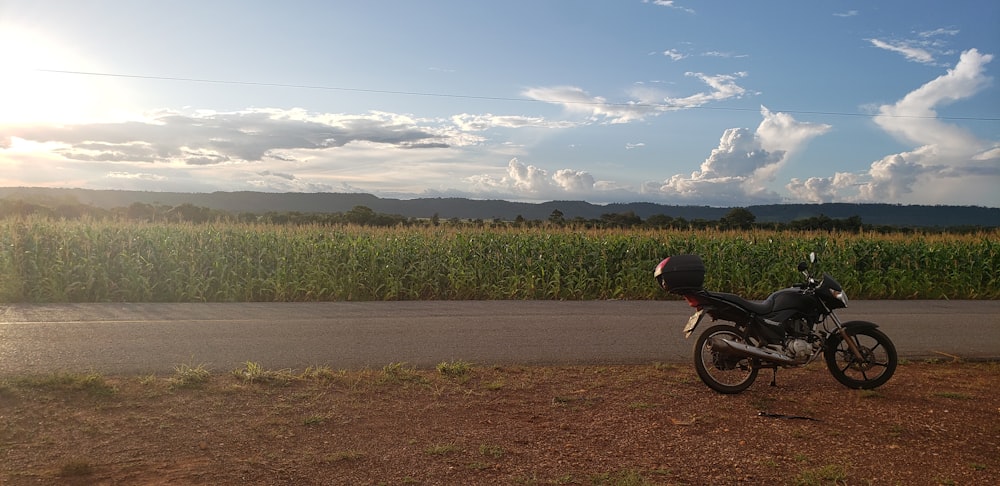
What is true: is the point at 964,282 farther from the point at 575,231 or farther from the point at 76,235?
the point at 76,235

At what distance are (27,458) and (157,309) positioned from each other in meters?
7.65

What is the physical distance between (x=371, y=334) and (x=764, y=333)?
518 cm

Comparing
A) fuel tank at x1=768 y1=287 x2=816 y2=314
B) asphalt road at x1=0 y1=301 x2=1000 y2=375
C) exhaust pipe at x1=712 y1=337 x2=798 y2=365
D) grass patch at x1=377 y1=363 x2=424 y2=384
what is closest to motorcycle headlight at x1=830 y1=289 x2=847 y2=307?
fuel tank at x1=768 y1=287 x2=816 y2=314

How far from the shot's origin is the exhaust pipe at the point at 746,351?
6859mm

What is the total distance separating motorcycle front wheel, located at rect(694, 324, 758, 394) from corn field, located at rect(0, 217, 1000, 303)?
8.87 metres

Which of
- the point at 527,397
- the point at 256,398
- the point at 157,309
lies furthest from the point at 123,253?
the point at 527,397

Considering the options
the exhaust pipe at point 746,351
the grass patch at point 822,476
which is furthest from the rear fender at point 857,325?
the grass patch at point 822,476

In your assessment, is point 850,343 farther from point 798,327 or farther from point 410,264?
point 410,264

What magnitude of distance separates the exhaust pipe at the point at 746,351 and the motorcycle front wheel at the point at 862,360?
0.66 metres

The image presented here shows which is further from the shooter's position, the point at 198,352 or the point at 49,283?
the point at 49,283

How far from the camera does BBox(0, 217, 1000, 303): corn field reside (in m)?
15.2

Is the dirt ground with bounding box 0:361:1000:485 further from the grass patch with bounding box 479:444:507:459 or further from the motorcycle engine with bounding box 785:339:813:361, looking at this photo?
the motorcycle engine with bounding box 785:339:813:361

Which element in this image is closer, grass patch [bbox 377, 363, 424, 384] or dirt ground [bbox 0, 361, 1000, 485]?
dirt ground [bbox 0, 361, 1000, 485]

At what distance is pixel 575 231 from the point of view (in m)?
21.7
